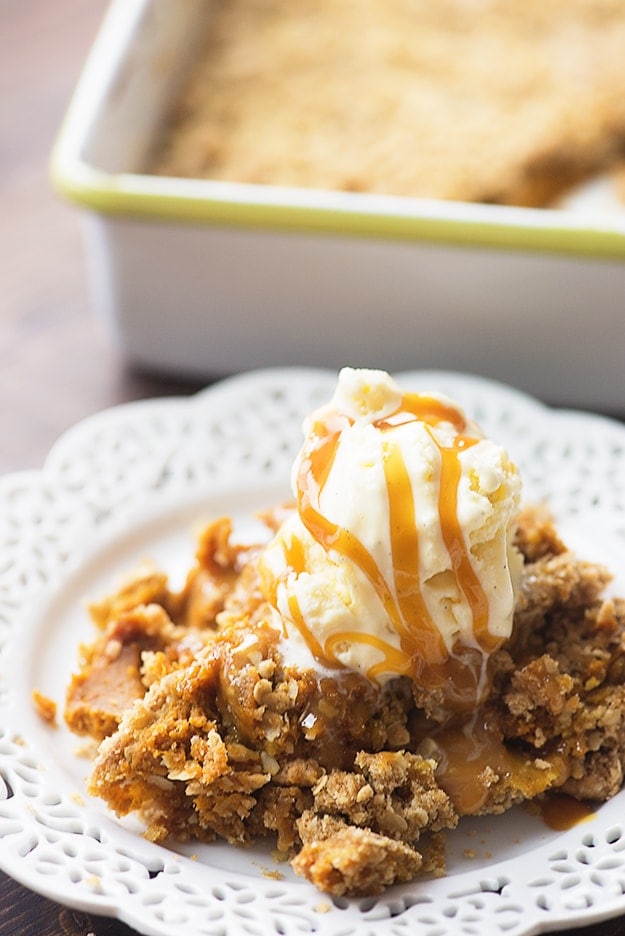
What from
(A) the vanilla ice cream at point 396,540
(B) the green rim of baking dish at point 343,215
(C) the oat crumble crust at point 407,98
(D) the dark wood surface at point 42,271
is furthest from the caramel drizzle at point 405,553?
(C) the oat crumble crust at point 407,98

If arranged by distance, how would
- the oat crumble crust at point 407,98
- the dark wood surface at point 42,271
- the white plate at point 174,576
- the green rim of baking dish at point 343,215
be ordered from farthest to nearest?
the oat crumble crust at point 407,98
the dark wood surface at point 42,271
the green rim of baking dish at point 343,215
the white plate at point 174,576

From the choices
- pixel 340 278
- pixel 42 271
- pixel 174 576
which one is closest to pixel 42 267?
pixel 42 271

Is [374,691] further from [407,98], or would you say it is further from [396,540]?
[407,98]

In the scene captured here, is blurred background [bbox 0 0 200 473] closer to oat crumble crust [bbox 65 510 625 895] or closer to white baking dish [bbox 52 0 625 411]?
white baking dish [bbox 52 0 625 411]

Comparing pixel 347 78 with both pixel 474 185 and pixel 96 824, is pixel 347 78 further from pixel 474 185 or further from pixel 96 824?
pixel 96 824

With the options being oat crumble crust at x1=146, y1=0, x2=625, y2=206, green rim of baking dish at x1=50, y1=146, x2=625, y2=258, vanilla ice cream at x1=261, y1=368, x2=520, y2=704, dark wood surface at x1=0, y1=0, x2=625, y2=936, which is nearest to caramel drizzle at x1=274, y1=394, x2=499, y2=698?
vanilla ice cream at x1=261, y1=368, x2=520, y2=704

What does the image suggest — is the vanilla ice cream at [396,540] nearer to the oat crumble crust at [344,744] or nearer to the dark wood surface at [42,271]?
the oat crumble crust at [344,744]

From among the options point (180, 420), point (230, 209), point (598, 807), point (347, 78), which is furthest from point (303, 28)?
point (598, 807)
